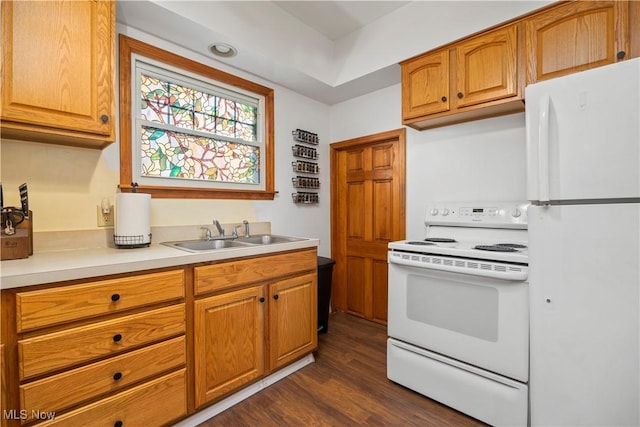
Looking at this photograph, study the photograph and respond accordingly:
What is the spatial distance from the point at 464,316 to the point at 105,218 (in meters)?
2.19

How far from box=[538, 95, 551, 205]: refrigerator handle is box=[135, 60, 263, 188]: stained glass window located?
2.04 m

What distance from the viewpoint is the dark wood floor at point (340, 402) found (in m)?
1.64

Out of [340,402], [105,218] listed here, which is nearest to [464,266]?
[340,402]

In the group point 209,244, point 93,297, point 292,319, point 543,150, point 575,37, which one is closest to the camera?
point 93,297

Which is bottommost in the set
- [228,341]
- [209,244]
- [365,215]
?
[228,341]

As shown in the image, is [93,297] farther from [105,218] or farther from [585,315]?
[585,315]

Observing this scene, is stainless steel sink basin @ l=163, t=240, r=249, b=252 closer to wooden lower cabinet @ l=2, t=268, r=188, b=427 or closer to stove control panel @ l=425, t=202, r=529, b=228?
wooden lower cabinet @ l=2, t=268, r=188, b=427

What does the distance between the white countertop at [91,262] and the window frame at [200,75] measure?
1.61 feet

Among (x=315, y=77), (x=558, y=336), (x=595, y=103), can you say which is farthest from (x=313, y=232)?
(x=595, y=103)

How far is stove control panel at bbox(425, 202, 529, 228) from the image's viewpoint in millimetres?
2002

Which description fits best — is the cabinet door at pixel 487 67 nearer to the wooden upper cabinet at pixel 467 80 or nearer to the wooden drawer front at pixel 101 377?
the wooden upper cabinet at pixel 467 80

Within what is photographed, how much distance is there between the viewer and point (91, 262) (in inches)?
51.3
